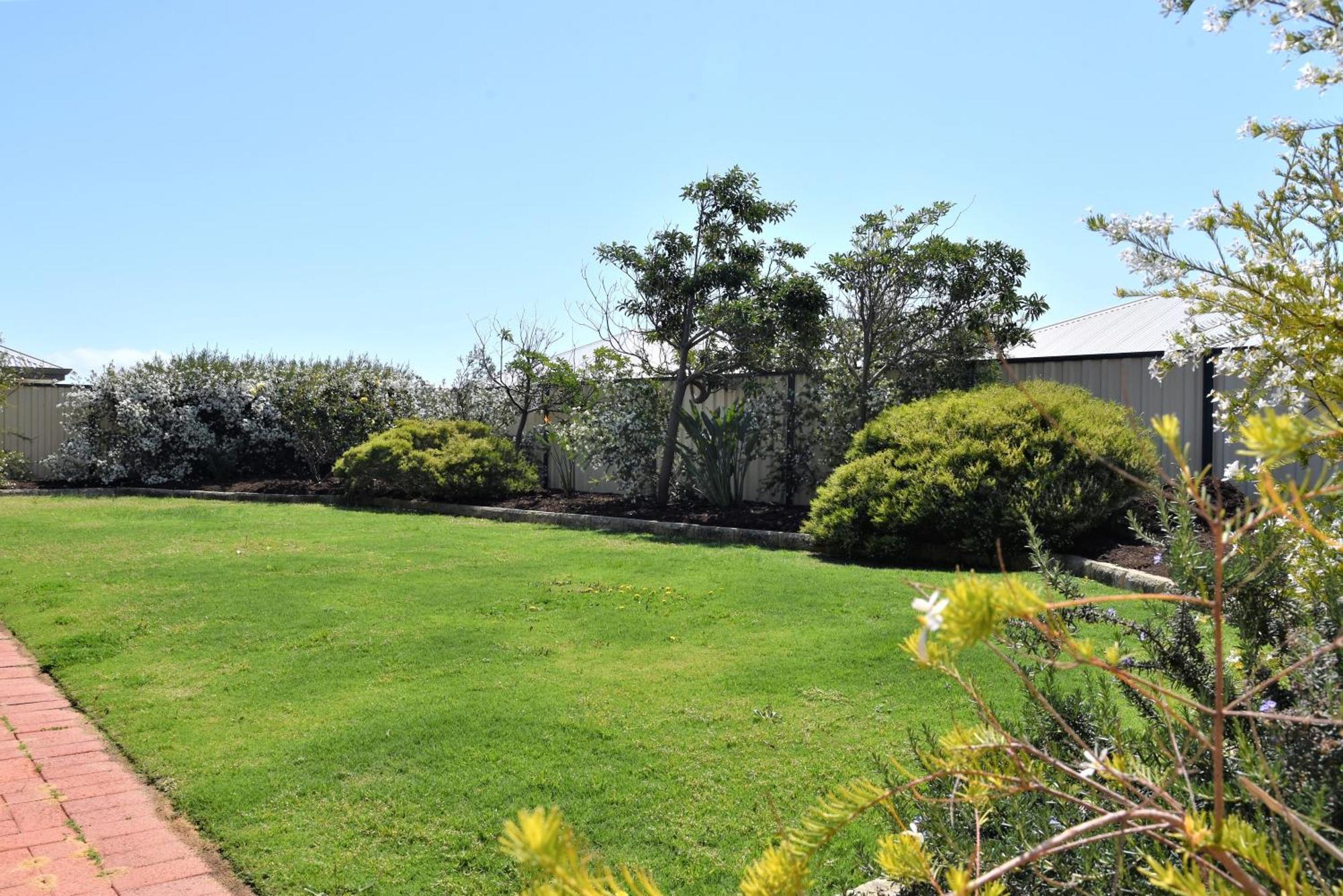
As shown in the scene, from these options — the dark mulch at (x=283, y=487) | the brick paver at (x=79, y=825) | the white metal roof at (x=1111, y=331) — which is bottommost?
the brick paver at (x=79, y=825)

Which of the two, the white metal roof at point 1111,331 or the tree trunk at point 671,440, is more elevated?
the white metal roof at point 1111,331

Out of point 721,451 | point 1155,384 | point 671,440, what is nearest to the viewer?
point 1155,384

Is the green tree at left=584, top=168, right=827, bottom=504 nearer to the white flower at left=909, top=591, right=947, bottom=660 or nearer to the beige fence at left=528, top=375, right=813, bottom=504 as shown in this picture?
the beige fence at left=528, top=375, right=813, bottom=504

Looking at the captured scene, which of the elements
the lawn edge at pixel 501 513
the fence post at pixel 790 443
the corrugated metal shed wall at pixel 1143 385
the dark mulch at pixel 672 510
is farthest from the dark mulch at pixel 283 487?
the corrugated metal shed wall at pixel 1143 385

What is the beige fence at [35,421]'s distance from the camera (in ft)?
63.6

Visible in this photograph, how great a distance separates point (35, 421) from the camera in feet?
64.5

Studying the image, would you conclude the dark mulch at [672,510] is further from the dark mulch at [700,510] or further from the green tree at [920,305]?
the green tree at [920,305]

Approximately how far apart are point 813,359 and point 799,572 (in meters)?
5.41

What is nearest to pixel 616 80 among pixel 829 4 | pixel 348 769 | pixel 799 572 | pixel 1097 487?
pixel 829 4

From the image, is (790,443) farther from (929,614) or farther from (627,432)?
(929,614)

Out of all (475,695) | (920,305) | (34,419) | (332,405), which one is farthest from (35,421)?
(475,695)

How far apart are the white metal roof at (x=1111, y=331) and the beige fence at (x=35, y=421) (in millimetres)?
18031

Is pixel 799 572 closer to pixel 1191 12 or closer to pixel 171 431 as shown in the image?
pixel 1191 12

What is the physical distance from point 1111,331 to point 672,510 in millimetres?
9869
